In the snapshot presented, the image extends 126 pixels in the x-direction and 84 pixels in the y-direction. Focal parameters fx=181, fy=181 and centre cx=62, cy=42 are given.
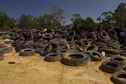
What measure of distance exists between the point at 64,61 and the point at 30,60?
7.23 ft

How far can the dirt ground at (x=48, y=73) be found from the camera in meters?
7.71

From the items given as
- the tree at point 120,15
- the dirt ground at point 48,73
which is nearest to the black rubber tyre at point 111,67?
the dirt ground at point 48,73

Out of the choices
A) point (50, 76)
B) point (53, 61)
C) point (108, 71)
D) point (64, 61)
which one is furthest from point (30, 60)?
point (108, 71)

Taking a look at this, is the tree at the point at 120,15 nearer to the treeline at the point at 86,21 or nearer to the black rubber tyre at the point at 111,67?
the treeline at the point at 86,21

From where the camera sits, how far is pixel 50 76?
824cm

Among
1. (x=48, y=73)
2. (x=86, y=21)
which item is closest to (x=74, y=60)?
(x=48, y=73)

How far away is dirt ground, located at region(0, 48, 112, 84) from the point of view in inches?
304

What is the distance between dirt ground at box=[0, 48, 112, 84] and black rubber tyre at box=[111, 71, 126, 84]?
247 mm

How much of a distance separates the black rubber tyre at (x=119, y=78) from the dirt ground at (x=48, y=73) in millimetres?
247

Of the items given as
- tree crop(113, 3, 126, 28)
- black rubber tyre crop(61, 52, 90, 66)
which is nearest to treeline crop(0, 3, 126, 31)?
tree crop(113, 3, 126, 28)

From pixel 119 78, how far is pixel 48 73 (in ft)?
10.6

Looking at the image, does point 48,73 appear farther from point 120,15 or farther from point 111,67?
point 120,15

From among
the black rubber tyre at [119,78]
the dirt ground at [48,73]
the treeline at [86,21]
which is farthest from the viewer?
the treeline at [86,21]

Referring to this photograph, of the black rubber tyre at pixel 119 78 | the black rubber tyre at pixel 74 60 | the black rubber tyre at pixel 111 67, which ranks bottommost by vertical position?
the black rubber tyre at pixel 119 78
